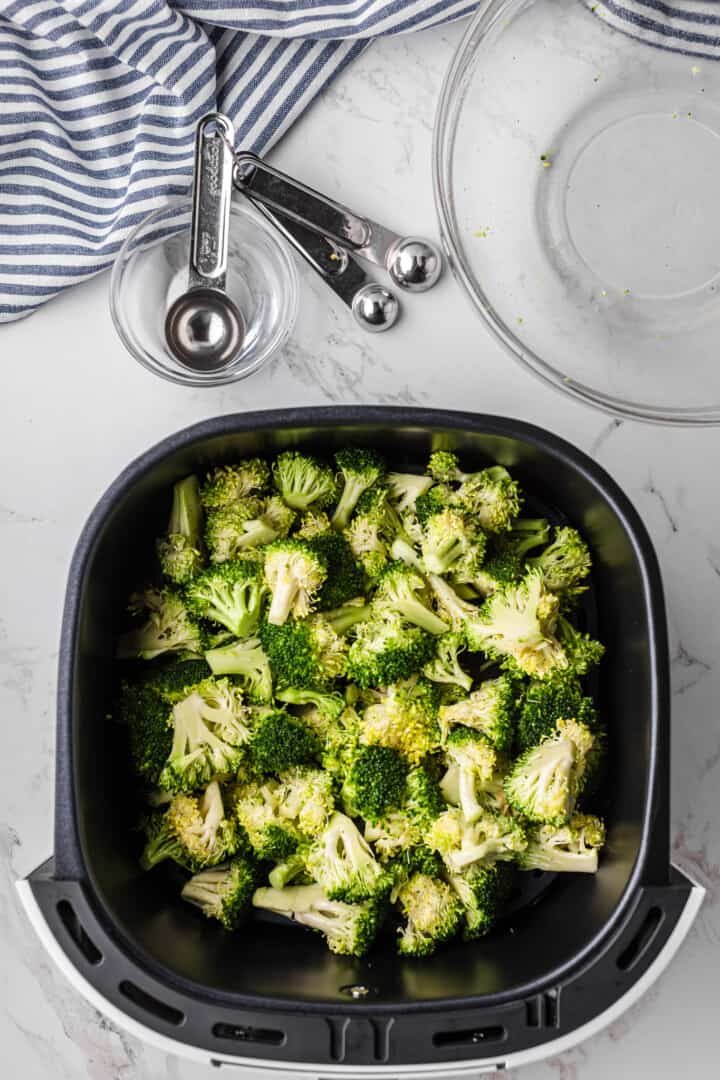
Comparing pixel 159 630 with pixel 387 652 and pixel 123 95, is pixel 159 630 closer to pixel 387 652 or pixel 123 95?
pixel 387 652

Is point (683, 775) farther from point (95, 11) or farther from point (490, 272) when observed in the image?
point (95, 11)

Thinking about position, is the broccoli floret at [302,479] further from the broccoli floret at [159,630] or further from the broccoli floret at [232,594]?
the broccoli floret at [159,630]

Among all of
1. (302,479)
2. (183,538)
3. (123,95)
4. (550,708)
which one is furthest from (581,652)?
(123,95)

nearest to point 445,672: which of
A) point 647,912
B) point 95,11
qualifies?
point 647,912

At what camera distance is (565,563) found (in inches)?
58.7

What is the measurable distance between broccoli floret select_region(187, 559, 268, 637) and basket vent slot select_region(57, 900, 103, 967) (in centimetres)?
42

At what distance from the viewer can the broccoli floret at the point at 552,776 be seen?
1.39 metres

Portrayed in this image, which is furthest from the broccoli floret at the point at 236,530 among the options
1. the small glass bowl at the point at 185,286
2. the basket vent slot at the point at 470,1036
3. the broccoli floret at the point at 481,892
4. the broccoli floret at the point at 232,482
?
the basket vent slot at the point at 470,1036

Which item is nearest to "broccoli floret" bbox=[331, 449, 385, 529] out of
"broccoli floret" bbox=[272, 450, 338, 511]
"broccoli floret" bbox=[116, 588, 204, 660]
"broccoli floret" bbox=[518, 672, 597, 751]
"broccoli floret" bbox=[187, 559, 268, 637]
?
"broccoli floret" bbox=[272, 450, 338, 511]

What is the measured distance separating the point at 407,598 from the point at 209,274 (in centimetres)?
57

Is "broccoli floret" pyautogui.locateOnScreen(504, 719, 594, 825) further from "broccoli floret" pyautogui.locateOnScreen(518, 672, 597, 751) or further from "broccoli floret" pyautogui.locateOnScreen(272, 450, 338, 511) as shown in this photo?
"broccoli floret" pyautogui.locateOnScreen(272, 450, 338, 511)

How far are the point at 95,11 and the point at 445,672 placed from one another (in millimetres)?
1100

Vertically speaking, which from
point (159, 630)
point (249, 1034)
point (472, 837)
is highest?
point (159, 630)

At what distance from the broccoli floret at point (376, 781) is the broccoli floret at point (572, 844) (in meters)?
0.21
